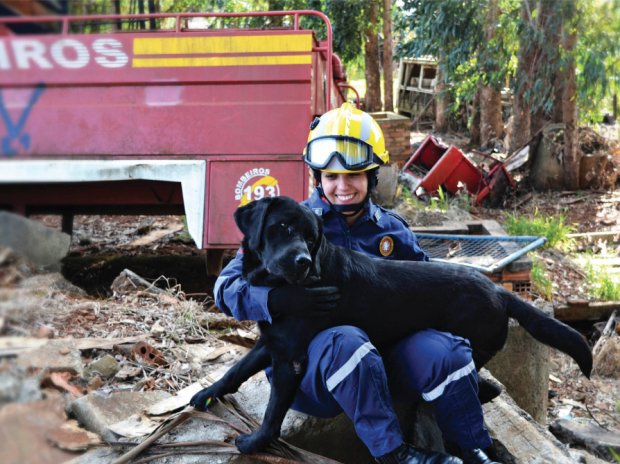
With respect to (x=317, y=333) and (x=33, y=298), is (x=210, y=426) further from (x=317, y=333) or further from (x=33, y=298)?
(x=33, y=298)

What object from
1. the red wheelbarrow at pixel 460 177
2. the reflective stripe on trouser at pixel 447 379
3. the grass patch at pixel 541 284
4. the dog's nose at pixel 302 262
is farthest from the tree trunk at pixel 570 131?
the dog's nose at pixel 302 262

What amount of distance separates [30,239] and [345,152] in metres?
2.13

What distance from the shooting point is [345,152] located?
8.32 feet

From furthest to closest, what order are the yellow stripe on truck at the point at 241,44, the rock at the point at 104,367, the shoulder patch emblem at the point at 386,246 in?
the yellow stripe on truck at the point at 241,44
the rock at the point at 104,367
the shoulder patch emblem at the point at 386,246

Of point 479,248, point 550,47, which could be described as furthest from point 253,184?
point 550,47

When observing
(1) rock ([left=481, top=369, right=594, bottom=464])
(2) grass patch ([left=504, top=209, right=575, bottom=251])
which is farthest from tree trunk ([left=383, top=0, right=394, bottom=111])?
(1) rock ([left=481, top=369, right=594, bottom=464])

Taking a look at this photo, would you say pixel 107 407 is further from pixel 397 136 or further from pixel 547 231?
pixel 397 136

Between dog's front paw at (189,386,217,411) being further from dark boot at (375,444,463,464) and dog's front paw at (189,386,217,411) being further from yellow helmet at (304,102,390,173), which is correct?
yellow helmet at (304,102,390,173)

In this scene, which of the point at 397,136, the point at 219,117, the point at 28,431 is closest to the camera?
the point at 28,431

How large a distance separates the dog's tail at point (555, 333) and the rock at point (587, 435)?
1.49 m

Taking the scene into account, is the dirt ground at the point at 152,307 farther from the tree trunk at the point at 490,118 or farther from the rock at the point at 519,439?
the tree trunk at the point at 490,118

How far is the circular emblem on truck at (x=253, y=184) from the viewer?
4.91 meters

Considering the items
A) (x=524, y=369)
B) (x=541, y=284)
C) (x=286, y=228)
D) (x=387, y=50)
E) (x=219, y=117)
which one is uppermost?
(x=387, y=50)

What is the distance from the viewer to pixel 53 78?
49cm
